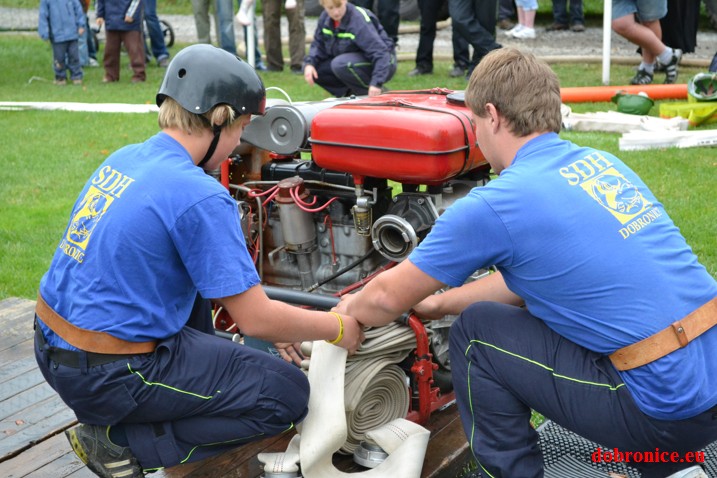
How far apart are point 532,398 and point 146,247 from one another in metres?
1.16

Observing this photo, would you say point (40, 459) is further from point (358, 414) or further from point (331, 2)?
point (331, 2)

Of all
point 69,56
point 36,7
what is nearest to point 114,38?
point 69,56

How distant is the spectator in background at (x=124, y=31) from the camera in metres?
11.9

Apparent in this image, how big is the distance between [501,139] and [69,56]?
10.8 m

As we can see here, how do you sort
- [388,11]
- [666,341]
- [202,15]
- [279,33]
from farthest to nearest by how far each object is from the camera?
[202,15], [279,33], [388,11], [666,341]

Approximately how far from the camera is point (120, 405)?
253 centimetres

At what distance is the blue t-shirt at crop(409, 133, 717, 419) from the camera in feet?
7.70

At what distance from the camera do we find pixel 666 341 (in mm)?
2340

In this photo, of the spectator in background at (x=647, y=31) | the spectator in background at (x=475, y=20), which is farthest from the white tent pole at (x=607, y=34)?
the spectator in background at (x=475, y=20)

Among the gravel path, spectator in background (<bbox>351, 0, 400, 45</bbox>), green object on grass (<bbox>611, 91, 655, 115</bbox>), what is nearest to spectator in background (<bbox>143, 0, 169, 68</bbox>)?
the gravel path

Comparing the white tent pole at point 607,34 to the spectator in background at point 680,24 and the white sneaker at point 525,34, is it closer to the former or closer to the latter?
the spectator in background at point 680,24

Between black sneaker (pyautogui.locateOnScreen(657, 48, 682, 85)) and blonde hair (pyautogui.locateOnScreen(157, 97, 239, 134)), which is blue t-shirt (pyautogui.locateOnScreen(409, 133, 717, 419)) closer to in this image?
blonde hair (pyautogui.locateOnScreen(157, 97, 239, 134))

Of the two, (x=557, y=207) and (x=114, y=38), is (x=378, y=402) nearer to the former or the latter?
(x=557, y=207)

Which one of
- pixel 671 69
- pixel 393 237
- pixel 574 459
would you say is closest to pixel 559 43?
pixel 671 69
